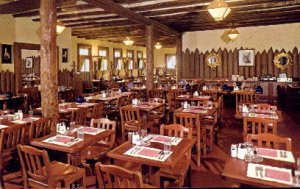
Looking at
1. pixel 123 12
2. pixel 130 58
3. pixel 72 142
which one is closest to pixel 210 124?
pixel 72 142

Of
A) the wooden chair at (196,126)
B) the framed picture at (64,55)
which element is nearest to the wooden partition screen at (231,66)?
the framed picture at (64,55)

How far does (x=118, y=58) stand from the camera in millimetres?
19609

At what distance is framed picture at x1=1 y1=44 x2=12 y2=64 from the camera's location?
926 cm

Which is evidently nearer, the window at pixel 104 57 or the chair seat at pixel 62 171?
the chair seat at pixel 62 171

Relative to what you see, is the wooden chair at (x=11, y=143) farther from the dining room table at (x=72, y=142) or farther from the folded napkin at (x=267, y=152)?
the folded napkin at (x=267, y=152)

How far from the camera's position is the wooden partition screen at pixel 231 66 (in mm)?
12672

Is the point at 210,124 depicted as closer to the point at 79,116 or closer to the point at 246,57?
the point at 79,116

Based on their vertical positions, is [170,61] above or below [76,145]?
above

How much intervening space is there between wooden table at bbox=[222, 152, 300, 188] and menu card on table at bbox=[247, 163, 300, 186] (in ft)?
0.17

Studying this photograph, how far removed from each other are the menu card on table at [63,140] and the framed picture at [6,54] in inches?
259

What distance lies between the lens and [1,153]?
390 cm

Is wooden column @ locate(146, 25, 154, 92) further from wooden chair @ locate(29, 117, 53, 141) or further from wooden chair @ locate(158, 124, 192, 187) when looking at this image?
wooden chair @ locate(158, 124, 192, 187)

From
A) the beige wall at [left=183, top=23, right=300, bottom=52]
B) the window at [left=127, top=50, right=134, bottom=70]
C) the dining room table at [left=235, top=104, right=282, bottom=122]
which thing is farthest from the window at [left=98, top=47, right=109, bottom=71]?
the dining room table at [left=235, top=104, right=282, bottom=122]

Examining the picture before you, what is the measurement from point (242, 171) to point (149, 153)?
1.05 metres
